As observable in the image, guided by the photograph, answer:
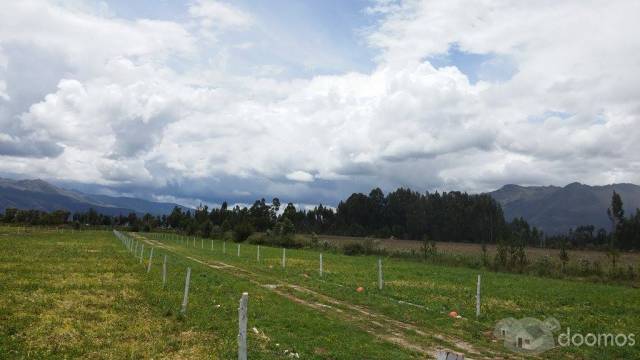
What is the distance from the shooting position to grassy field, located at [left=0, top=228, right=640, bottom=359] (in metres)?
15.6

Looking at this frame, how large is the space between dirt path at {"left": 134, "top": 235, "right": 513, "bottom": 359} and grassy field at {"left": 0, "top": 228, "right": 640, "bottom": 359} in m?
0.05

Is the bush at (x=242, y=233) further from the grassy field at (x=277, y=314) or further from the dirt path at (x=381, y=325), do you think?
the dirt path at (x=381, y=325)

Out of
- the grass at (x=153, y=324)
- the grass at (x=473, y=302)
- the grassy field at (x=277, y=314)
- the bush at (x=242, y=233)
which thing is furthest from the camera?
the bush at (x=242, y=233)

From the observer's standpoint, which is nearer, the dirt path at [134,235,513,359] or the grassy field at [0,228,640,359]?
the grassy field at [0,228,640,359]

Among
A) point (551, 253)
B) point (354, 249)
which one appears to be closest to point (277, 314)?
point (354, 249)

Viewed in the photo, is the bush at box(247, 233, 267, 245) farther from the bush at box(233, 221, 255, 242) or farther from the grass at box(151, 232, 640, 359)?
the grass at box(151, 232, 640, 359)

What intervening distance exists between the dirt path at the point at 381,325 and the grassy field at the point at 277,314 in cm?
5

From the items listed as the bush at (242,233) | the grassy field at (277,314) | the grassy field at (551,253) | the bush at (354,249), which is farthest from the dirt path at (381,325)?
the bush at (242,233)

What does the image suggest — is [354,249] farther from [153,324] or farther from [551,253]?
[153,324]

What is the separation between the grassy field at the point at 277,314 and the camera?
614 inches

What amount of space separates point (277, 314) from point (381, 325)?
14.4ft

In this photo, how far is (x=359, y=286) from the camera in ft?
100

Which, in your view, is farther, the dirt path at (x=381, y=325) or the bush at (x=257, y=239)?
the bush at (x=257, y=239)

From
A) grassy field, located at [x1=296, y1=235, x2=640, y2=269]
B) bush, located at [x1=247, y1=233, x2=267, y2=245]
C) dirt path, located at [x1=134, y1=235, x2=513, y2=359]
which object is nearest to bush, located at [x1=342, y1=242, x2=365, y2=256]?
grassy field, located at [x1=296, y1=235, x2=640, y2=269]
